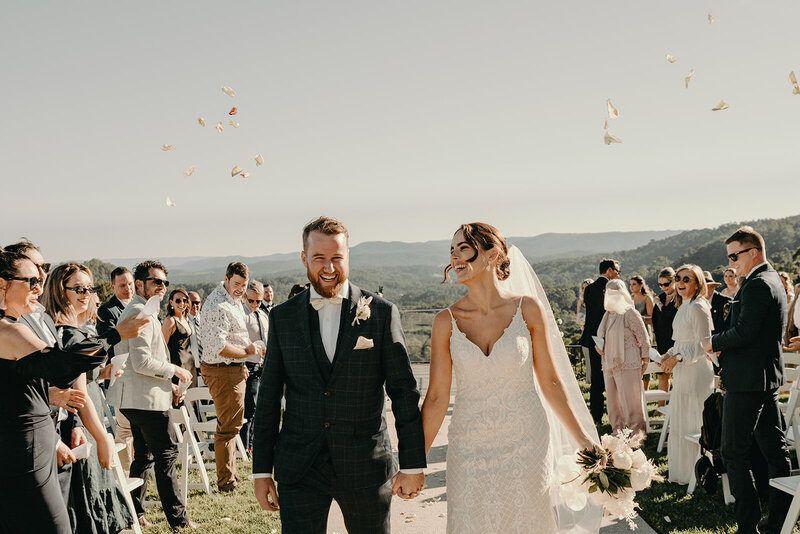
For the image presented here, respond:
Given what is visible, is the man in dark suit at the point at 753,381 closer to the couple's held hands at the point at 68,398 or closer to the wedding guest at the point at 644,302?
the couple's held hands at the point at 68,398

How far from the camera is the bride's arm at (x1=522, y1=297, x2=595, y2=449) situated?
3504 millimetres

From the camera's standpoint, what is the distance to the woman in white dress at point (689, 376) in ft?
20.7


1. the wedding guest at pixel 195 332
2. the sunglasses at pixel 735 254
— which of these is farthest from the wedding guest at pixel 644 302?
the wedding guest at pixel 195 332

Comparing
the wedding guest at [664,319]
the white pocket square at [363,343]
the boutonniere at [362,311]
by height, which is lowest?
the wedding guest at [664,319]

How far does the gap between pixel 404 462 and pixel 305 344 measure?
2.55 ft

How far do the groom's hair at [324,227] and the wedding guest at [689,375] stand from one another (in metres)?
4.43

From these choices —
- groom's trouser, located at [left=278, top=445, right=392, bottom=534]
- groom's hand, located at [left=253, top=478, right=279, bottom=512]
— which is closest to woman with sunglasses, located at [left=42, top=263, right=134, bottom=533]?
groom's hand, located at [left=253, top=478, right=279, bottom=512]

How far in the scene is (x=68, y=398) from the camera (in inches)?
147

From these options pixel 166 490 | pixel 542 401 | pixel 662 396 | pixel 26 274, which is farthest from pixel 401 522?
pixel 662 396

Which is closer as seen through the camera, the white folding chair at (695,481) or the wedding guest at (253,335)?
the white folding chair at (695,481)

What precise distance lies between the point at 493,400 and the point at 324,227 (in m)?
1.33

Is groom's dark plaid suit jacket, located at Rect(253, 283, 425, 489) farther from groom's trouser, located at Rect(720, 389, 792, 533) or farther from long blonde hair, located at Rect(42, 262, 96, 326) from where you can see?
groom's trouser, located at Rect(720, 389, 792, 533)

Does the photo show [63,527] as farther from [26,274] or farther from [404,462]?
[404,462]

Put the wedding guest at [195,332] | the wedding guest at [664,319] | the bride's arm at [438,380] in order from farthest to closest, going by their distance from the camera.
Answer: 1. the wedding guest at [664,319]
2. the wedding guest at [195,332]
3. the bride's arm at [438,380]
